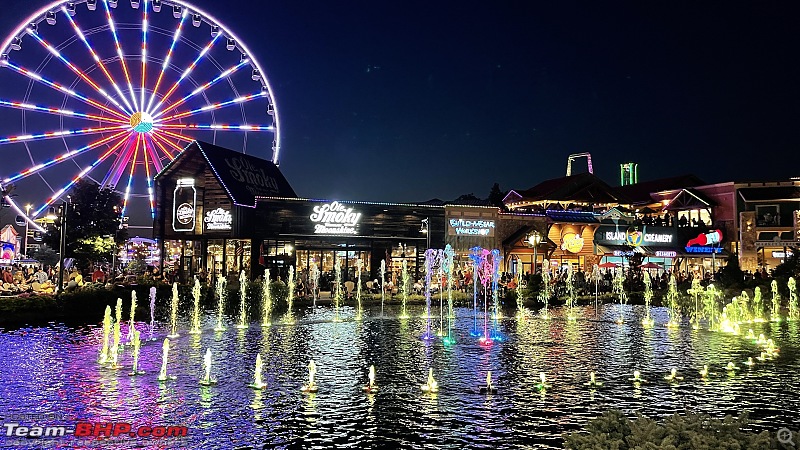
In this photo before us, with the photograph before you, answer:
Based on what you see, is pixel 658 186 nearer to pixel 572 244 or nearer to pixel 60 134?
pixel 572 244

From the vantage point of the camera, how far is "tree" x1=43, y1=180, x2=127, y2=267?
49.9 meters

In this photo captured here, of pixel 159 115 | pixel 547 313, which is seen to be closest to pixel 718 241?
pixel 547 313

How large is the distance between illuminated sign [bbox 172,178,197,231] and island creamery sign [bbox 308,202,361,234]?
759 centimetres

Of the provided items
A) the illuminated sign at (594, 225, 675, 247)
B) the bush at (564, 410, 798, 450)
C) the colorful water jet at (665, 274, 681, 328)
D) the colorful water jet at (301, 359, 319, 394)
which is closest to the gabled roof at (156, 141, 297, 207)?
the illuminated sign at (594, 225, 675, 247)

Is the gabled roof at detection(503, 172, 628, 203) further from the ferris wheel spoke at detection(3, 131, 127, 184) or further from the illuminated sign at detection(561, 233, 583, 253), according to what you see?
the ferris wheel spoke at detection(3, 131, 127, 184)

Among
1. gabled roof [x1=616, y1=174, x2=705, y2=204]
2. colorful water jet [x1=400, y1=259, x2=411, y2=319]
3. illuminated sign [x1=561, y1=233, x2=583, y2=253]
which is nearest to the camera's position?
colorful water jet [x1=400, y1=259, x2=411, y2=319]

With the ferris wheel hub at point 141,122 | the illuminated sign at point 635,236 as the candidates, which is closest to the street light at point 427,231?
the illuminated sign at point 635,236

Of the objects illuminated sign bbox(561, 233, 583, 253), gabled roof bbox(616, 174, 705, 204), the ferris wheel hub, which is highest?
the ferris wheel hub

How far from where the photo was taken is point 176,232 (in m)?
42.5

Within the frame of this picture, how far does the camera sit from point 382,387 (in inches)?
488

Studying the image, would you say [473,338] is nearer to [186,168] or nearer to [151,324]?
[151,324]

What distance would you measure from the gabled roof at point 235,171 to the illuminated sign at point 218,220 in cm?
128

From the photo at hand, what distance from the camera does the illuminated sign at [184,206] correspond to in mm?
42031

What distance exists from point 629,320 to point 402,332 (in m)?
10.4
